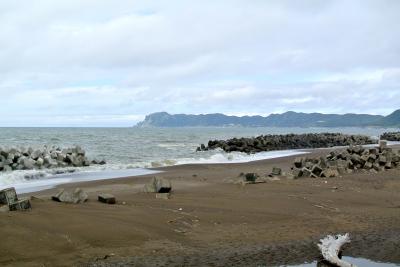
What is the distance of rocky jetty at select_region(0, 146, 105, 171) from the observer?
21.9 meters

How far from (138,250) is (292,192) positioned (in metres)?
6.29

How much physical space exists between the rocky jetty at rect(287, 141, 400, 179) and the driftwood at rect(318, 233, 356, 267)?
7948 millimetres

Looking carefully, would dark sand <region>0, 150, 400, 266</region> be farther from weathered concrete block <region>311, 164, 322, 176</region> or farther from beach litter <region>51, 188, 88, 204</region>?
weathered concrete block <region>311, 164, 322, 176</region>

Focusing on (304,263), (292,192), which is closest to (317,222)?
(304,263)

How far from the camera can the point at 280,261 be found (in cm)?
643

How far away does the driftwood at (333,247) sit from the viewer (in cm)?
612

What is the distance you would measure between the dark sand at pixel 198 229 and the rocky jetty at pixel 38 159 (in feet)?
41.1

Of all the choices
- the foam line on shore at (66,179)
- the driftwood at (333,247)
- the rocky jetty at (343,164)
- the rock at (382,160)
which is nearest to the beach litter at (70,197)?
the driftwood at (333,247)

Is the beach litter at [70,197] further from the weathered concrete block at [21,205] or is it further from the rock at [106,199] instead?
the weathered concrete block at [21,205]

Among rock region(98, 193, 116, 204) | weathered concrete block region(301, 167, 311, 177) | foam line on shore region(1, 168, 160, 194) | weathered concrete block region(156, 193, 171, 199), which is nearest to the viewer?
rock region(98, 193, 116, 204)

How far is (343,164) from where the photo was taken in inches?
696

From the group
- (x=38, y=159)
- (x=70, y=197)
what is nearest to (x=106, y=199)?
(x=70, y=197)

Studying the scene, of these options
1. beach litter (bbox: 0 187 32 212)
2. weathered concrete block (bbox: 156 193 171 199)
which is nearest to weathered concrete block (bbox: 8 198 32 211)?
beach litter (bbox: 0 187 32 212)

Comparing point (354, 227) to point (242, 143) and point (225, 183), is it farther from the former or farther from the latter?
point (242, 143)
